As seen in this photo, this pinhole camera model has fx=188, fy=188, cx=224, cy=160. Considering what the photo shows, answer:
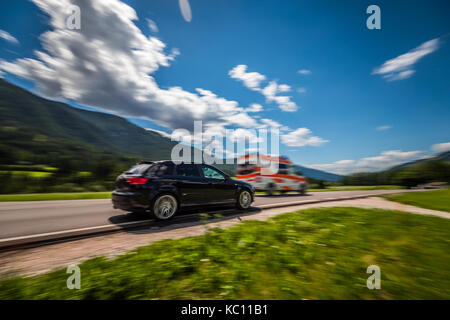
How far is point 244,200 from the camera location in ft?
22.8

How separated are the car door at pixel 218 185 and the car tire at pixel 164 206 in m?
1.20

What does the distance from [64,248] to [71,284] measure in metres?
1.68

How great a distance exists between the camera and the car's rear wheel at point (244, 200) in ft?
22.2

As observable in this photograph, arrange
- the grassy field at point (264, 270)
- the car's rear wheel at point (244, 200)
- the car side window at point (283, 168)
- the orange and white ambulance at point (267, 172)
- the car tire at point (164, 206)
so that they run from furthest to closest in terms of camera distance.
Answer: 1. the car side window at point (283, 168)
2. the orange and white ambulance at point (267, 172)
3. the car's rear wheel at point (244, 200)
4. the car tire at point (164, 206)
5. the grassy field at point (264, 270)

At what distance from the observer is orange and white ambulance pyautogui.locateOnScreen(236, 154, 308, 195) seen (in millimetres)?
11289

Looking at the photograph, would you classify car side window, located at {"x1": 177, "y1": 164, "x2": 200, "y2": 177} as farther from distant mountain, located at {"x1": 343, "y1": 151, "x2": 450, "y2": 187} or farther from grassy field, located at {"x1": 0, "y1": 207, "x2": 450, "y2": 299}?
distant mountain, located at {"x1": 343, "y1": 151, "x2": 450, "y2": 187}

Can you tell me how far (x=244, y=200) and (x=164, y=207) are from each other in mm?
2986

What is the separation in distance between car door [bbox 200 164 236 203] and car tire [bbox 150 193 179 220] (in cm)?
120

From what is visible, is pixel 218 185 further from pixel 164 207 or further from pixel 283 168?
pixel 283 168

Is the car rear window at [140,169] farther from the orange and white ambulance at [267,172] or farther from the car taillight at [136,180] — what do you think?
the orange and white ambulance at [267,172]

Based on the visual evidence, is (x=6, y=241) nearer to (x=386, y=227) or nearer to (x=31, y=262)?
(x=31, y=262)

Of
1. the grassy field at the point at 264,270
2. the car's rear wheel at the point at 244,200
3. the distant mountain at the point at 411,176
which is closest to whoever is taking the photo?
the grassy field at the point at 264,270

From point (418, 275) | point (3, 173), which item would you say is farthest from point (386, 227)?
point (3, 173)

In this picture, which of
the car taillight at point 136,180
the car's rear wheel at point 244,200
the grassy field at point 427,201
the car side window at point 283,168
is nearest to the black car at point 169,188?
the car taillight at point 136,180
